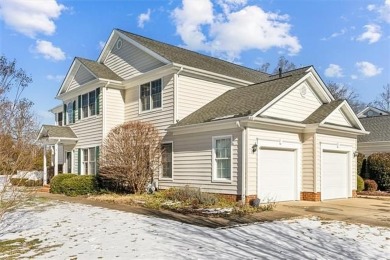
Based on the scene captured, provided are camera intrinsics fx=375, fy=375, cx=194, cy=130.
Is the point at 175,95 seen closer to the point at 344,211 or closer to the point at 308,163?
the point at 308,163

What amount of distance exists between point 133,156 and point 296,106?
741 cm

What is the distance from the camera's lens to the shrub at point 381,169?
22469 millimetres

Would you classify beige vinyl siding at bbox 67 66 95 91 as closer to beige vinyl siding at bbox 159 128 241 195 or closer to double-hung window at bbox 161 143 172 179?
double-hung window at bbox 161 143 172 179

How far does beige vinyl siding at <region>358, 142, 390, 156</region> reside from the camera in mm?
24748

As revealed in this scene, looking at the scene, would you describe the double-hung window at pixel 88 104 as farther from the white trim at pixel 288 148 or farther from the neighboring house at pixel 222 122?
the white trim at pixel 288 148

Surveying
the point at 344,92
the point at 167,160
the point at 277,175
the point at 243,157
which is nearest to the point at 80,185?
the point at 167,160

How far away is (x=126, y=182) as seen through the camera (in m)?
17.1

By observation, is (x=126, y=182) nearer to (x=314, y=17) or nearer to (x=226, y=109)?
(x=226, y=109)

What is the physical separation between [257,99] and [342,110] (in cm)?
463

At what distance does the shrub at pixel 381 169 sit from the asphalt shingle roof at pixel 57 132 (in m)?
18.2

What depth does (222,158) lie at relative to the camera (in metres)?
14.8

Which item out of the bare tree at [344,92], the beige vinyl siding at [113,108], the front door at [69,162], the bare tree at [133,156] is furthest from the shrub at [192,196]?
the bare tree at [344,92]

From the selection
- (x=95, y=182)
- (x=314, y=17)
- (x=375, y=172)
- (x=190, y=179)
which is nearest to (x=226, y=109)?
(x=190, y=179)

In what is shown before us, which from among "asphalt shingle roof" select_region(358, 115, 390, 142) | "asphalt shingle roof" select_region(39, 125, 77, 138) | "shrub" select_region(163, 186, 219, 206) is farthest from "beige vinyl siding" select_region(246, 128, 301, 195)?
"asphalt shingle roof" select_region(358, 115, 390, 142)
